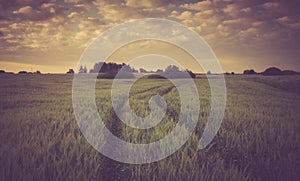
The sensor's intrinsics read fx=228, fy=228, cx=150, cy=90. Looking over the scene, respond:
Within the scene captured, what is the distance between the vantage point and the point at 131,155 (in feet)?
12.3

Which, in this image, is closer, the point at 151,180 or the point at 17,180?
the point at 17,180

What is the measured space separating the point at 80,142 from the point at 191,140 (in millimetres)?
2055

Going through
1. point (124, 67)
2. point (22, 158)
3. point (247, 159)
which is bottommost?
point (247, 159)

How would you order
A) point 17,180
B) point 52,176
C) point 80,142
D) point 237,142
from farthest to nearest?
point 237,142 → point 80,142 → point 52,176 → point 17,180

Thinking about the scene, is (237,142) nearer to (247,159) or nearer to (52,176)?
(247,159)

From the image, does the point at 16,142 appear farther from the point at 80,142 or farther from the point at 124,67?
the point at 124,67

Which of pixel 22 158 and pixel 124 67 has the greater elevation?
pixel 124 67

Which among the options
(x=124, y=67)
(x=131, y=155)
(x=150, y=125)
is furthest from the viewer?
(x=124, y=67)

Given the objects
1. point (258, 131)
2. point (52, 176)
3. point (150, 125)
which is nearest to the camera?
point (52, 176)

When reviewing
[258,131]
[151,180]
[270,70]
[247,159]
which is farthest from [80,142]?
[270,70]

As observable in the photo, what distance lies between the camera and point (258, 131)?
4.73 metres

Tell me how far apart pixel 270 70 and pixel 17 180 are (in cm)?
5867

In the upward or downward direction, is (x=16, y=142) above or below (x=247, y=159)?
above

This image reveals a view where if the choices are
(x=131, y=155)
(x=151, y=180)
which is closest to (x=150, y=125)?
(x=131, y=155)
